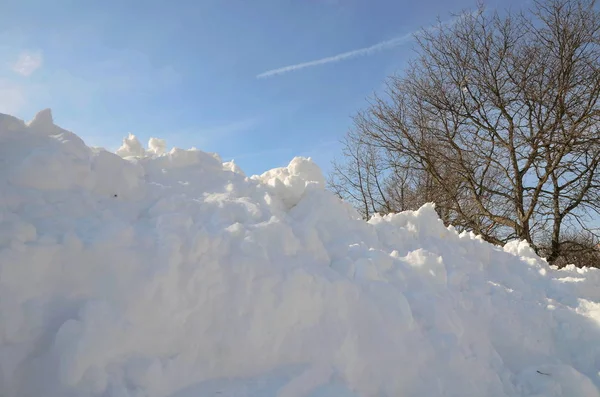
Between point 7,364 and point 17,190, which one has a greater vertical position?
point 17,190

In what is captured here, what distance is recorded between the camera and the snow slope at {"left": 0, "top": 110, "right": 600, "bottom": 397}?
2.15m

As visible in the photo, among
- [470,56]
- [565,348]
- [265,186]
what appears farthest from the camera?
[470,56]

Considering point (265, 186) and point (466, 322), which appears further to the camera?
point (265, 186)

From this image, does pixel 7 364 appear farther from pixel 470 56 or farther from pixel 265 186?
pixel 470 56

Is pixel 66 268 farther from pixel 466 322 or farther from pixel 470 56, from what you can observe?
pixel 470 56

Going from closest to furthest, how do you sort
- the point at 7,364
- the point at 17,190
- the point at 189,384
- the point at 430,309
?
1. the point at 7,364
2. the point at 189,384
3. the point at 17,190
4. the point at 430,309

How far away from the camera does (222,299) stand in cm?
259

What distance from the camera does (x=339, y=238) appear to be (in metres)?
3.78

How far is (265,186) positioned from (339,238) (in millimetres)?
943

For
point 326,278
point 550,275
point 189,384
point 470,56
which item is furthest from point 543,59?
point 189,384

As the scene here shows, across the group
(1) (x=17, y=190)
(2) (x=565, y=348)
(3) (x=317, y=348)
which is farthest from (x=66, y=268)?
(2) (x=565, y=348)

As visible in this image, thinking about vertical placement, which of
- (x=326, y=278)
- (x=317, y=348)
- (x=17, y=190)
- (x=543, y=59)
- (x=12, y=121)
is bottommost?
(x=317, y=348)

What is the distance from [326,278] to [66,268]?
1751mm

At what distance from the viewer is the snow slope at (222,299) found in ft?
7.06
